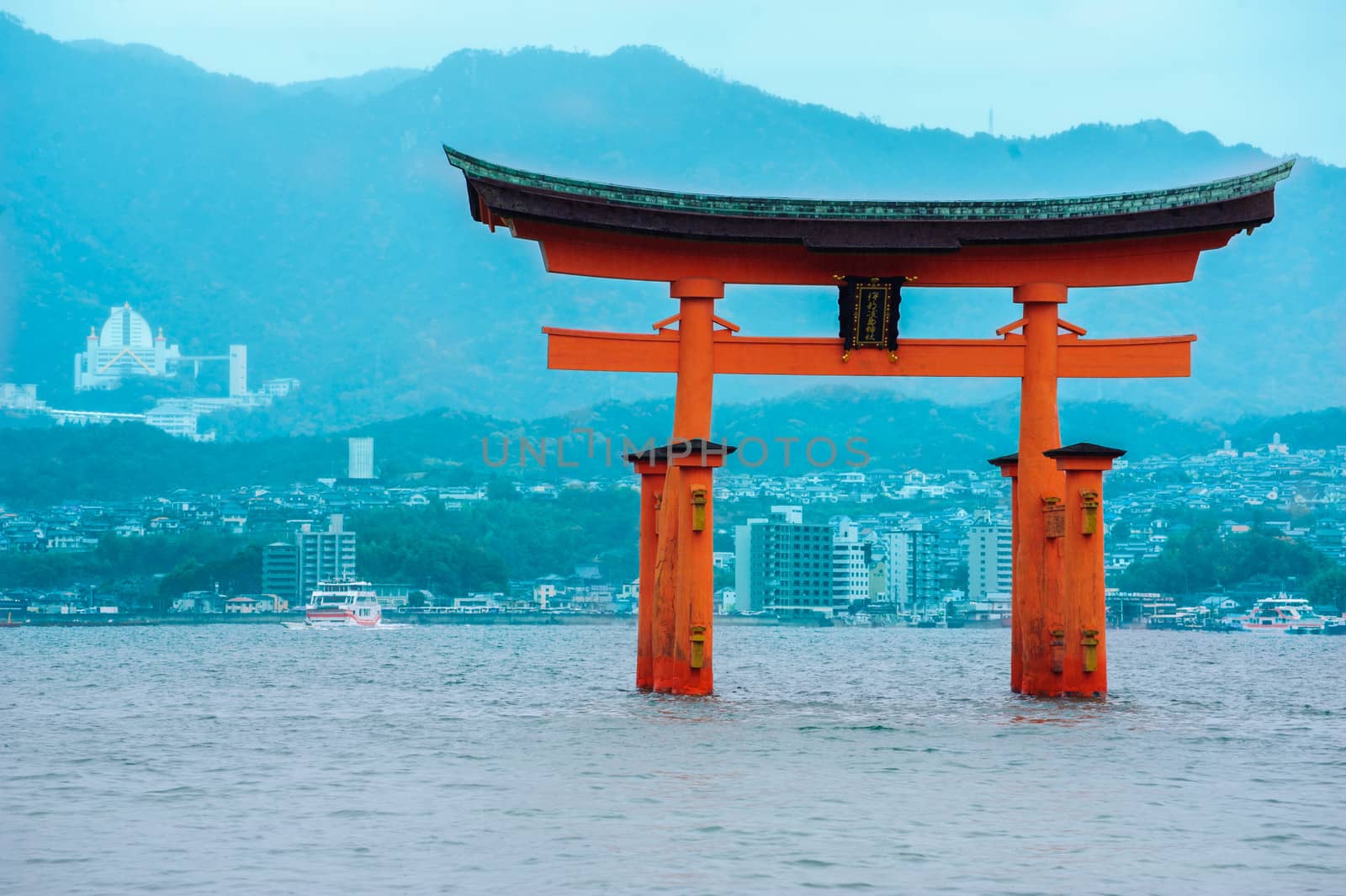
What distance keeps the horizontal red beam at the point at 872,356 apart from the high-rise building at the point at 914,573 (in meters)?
104

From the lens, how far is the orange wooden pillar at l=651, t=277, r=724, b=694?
910 inches

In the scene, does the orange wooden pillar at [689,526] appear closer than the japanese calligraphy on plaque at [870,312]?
Yes

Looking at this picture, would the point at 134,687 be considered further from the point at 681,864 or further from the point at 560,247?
the point at 681,864

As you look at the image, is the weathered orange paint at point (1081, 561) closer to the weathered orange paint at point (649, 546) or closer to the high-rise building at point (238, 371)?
the weathered orange paint at point (649, 546)

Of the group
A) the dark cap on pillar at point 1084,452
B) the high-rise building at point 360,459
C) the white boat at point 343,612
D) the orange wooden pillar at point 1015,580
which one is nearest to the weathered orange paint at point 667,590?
the orange wooden pillar at point 1015,580

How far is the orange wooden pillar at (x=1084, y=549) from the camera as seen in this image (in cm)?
2308

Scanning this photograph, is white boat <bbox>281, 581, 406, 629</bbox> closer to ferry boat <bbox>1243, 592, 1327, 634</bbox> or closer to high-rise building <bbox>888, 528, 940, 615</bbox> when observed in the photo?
high-rise building <bbox>888, 528, 940, 615</bbox>

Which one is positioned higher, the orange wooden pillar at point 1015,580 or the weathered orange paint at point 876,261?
the weathered orange paint at point 876,261

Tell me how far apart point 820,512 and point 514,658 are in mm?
98339

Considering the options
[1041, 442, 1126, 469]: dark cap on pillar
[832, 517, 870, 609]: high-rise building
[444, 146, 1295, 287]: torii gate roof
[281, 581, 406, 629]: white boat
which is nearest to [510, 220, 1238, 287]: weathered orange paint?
[444, 146, 1295, 287]: torii gate roof

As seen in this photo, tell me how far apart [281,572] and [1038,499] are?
106090 mm

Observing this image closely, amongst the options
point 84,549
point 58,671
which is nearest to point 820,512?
point 84,549

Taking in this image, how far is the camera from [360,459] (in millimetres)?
158125

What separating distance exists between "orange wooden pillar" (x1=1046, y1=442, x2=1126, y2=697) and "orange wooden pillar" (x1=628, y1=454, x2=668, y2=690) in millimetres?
5193
